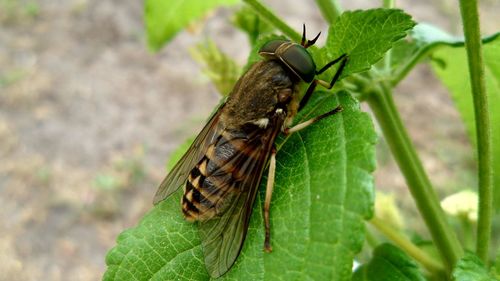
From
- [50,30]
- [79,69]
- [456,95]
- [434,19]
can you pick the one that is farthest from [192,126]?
[456,95]

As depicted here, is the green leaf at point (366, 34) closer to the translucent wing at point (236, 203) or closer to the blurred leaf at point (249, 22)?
the translucent wing at point (236, 203)

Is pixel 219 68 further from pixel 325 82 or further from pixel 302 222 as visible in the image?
pixel 302 222

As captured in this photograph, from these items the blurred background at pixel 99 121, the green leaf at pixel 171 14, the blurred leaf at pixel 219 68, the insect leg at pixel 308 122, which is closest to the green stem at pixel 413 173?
the insect leg at pixel 308 122

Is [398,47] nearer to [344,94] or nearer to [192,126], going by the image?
[344,94]

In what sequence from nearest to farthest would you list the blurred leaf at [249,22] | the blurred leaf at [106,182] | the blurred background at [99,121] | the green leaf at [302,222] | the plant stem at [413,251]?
the green leaf at [302,222] → the plant stem at [413,251] → the blurred leaf at [249,22] → the blurred background at [99,121] → the blurred leaf at [106,182]

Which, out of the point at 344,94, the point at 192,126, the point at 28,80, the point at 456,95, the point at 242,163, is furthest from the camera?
the point at 28,80
